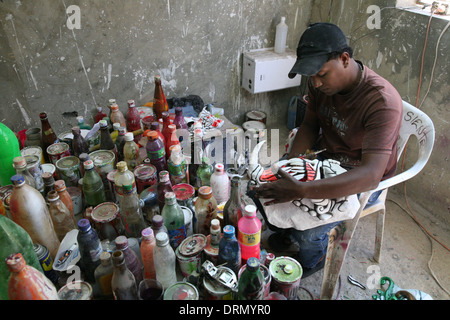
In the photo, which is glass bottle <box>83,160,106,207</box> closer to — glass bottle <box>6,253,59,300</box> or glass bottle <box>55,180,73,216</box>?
glass bottle <box>55,180,73,216</box>

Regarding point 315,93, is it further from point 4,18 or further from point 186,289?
point 4,18

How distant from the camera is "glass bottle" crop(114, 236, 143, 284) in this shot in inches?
48.5

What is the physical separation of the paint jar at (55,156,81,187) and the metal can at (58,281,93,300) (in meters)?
0.78

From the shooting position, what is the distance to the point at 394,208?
2.94m

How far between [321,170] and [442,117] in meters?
1.57

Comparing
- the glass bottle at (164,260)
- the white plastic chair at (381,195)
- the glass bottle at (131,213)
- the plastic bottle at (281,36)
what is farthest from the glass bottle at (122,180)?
the plastic bottle at (281,36)

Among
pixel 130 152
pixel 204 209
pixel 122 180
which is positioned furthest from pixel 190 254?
pixel 130 152

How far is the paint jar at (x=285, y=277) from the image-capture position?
1443 millimetres

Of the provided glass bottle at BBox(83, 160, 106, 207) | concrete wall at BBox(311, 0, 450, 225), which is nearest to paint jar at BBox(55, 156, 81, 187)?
glass bottle at BBox(83, 160, 106, 207)

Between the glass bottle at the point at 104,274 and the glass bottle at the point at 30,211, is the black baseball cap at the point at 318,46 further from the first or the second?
the glass bottle at the point at 30,211

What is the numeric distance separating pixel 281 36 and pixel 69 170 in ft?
8.97

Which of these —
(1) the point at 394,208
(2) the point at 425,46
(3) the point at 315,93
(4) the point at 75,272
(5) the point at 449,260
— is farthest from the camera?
(1) the point at 394,208

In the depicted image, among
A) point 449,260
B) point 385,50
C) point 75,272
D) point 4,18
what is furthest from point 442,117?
point 4,18

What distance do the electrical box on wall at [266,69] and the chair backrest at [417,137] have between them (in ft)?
5.79
